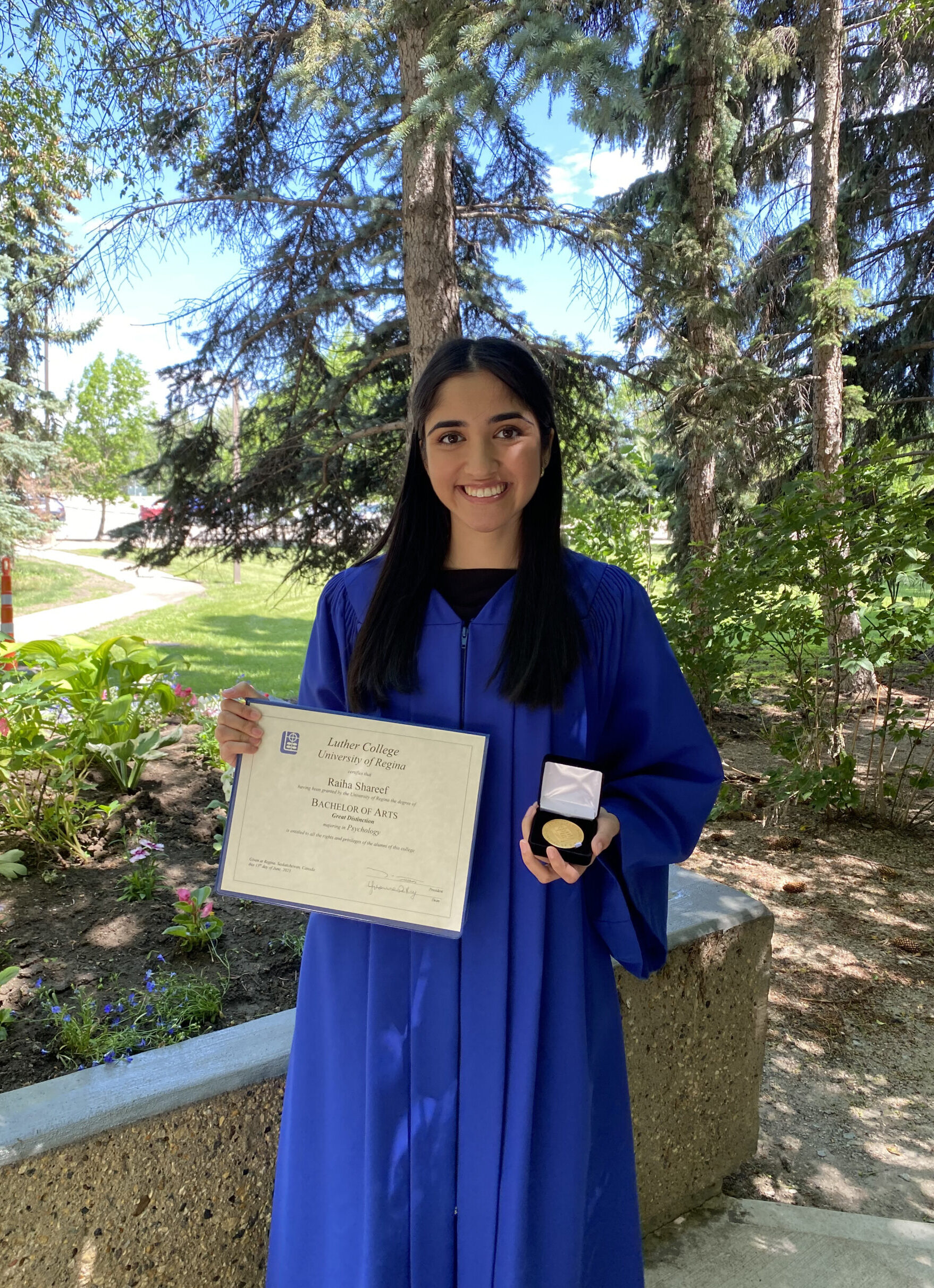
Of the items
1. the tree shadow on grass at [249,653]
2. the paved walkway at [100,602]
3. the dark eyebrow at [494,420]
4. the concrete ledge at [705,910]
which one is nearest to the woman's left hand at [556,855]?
the dark eyebrow at [494,420]

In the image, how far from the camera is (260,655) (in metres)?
13.0

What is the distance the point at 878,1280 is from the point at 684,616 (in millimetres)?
3565

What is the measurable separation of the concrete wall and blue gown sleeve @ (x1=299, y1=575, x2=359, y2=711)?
730mm

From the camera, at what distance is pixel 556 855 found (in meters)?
1.23

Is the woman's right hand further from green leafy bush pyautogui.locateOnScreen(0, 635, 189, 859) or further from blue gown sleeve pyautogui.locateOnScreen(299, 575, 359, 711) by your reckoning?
green leafy bush pyautogui.locateOnScreen(0, 635, 189, 859)

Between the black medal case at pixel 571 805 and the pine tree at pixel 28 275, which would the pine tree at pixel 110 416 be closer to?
the pine tree at pixel 28 275

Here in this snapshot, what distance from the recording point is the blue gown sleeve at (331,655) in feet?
5.30

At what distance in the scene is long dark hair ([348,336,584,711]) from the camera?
1.43m

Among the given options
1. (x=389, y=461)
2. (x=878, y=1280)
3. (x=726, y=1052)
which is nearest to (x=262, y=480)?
(x=389, y=461)

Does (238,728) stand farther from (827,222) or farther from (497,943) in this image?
(827,222)

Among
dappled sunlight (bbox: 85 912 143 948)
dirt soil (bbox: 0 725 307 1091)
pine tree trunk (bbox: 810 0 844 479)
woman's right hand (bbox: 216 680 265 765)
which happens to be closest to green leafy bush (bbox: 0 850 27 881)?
dirt soil (bbox: 0 725 307 1091)

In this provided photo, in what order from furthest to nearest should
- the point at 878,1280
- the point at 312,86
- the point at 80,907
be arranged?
the point at 312,86
the point at 80,907
the point at 878,1280

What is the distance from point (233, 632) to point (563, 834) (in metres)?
14.7

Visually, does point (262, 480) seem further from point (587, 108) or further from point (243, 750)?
point (243, 750)
